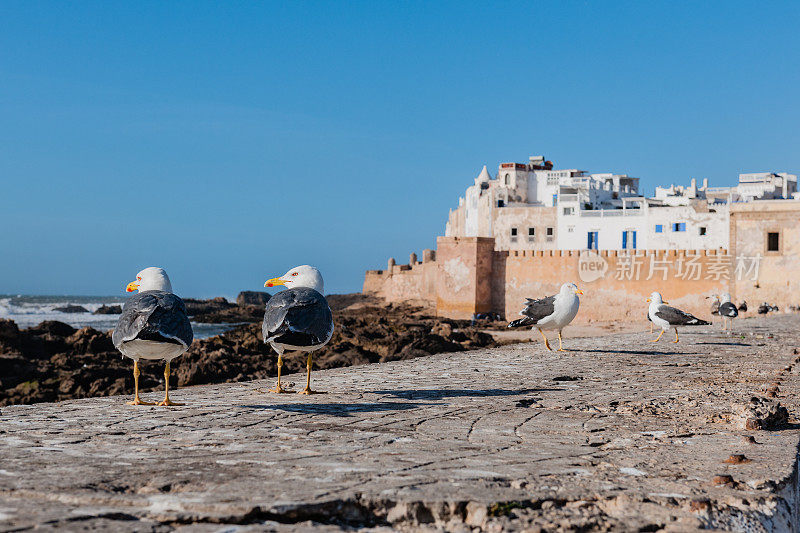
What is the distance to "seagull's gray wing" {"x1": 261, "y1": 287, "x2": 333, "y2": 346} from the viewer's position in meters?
5.71

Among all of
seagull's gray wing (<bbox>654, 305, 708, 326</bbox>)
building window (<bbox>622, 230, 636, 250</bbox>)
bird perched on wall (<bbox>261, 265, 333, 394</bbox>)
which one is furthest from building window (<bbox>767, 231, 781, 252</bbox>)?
bird perched on wall (<bbox>261, 265, 333, 394</bbox>)

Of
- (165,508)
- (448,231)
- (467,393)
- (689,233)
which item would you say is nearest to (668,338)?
(467,393)

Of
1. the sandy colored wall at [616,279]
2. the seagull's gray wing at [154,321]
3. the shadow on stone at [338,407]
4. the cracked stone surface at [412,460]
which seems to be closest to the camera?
the cracked stone surface at [412,460]

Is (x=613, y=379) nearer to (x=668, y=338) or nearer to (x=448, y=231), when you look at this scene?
(x=668, y=338)

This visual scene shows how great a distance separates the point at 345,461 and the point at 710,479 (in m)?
1.60

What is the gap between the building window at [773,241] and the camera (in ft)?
92.8

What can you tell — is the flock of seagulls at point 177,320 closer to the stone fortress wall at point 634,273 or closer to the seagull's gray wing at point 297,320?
the seagull's gray wing at point 297,320

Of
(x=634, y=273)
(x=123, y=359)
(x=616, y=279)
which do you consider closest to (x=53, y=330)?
(x=123, y=359)

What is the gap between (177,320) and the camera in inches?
211

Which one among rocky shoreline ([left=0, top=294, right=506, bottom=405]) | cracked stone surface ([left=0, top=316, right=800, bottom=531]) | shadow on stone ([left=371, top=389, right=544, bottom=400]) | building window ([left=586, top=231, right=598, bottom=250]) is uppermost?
building window ([left=586, top=231, right=598, bottom=250])

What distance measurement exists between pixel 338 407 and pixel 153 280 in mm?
1903

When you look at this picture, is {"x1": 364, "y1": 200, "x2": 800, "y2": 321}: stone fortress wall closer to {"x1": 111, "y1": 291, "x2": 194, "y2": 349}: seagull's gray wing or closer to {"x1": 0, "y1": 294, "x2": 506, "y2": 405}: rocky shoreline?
{"x1": 0, "y1": 294, "x2": 506, "y2": 405}: rocky shoreline

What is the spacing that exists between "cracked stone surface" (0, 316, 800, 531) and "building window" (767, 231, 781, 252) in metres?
24.0

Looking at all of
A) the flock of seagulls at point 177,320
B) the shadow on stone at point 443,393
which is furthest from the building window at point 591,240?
the flock of seagulls at point 177,320
